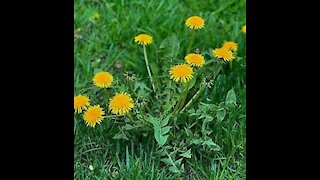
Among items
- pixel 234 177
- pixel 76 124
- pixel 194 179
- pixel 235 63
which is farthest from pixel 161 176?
pixel 235 63

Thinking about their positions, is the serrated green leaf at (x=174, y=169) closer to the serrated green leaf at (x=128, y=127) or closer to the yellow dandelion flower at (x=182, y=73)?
the serrated green leaf at (x=128, y=127)

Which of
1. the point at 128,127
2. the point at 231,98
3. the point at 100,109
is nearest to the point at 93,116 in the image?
the point at 100,109

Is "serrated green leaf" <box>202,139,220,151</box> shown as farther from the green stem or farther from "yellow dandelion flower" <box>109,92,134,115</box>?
"yellow dandelion flower" <box>109,92,134,115</box>

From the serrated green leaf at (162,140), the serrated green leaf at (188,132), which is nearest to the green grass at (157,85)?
the serrated green leaf at (188,132)

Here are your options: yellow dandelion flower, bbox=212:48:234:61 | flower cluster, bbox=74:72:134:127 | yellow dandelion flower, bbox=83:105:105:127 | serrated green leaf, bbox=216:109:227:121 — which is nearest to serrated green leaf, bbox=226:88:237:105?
serrated green leaf, bbox=216:109:227:121

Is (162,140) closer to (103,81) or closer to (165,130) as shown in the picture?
(165,130)
